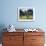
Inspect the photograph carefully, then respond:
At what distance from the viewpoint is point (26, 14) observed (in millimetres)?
4262

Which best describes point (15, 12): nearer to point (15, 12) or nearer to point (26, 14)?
point (15, 12)

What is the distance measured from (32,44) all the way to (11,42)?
0.64m

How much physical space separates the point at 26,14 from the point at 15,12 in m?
0.38

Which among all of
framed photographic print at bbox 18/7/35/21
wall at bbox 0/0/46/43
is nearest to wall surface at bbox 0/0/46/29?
wall at bbox 0/0/46/43

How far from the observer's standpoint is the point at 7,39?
3744mm

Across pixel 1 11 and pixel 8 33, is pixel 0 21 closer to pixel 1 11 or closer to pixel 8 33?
pixel 1 11

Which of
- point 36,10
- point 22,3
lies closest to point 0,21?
point 22,3

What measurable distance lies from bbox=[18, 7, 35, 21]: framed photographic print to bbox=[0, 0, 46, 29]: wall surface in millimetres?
104

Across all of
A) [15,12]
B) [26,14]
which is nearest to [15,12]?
[15,12]

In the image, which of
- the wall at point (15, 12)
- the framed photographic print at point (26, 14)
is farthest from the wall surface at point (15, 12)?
the framed photographic print at point (26, 14)

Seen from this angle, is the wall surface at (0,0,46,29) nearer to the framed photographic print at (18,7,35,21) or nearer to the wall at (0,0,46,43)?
the wall at (0,0,46,43)

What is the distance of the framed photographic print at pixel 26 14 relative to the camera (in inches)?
166

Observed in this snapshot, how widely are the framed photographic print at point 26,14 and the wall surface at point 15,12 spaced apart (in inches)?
4.1

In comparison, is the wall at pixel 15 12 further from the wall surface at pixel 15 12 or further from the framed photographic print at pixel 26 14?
the framed photographic print at pixel 26 14
